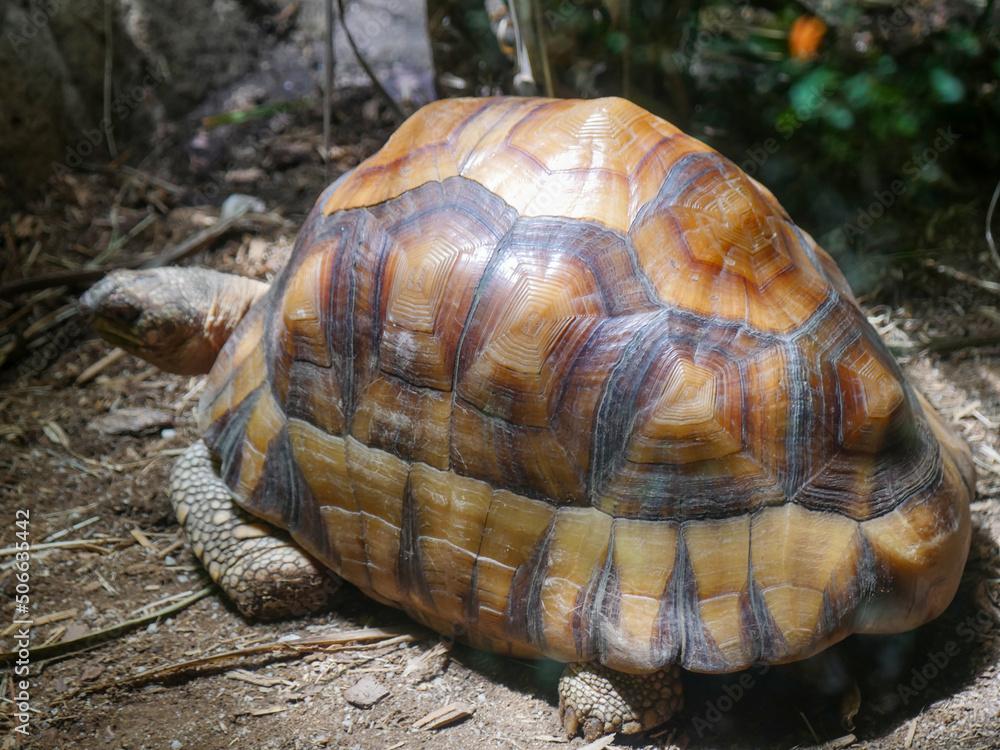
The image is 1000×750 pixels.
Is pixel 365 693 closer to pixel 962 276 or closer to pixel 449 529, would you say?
pixel 449 529

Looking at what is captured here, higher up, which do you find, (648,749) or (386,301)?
Answer: (386,301)

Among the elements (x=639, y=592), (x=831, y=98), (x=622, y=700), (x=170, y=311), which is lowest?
(x=622, y=700)

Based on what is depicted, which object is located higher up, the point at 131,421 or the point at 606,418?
the point at 606,418

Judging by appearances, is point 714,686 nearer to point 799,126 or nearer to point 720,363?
point 720,363

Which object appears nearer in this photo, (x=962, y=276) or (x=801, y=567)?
(x=801, y=567)

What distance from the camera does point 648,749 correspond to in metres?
2.35

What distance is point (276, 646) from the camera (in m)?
2.79

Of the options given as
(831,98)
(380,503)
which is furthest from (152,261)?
(831,98)

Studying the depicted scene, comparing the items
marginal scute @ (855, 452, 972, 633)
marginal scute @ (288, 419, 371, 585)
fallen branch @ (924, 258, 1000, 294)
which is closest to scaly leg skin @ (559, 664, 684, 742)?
marginal scute @ (855, 452, 972, 633)

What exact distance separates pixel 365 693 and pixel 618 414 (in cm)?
131

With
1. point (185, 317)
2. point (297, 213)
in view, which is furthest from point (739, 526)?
point (297, 213)

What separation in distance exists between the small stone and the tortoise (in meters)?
0.32

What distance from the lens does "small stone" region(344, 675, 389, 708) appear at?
258 centimetres

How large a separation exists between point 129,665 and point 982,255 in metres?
4.37
